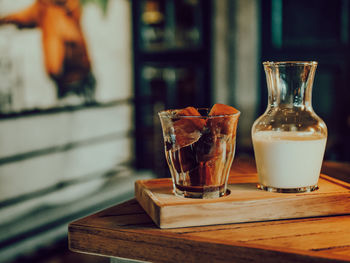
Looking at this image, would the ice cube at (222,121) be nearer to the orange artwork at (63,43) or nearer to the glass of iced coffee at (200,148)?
the glass of iced coffee at (200,148)

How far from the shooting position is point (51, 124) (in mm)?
3207

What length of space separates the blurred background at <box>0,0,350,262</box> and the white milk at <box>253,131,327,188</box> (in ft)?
6.27

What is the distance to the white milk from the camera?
2.60 ft

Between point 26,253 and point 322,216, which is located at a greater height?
point 322,216

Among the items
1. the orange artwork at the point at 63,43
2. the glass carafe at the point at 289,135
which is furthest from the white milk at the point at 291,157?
the orange artwork at the point at 63,43

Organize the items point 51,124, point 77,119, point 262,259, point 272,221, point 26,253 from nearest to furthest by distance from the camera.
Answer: point 262,259 → point 272,221 → point 26,253 → point 51,124 → point 77,119

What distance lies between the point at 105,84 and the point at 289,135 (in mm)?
3075

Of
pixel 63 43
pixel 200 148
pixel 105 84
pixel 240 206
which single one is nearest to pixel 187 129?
pixel 200 148

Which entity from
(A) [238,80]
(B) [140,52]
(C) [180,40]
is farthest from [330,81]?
(C) [180,40]

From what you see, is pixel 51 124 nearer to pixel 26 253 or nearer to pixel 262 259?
pixel 26 253

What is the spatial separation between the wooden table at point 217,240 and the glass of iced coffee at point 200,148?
3.1 inches

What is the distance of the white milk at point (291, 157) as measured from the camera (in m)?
0.79

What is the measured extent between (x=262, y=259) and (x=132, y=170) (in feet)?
11.5

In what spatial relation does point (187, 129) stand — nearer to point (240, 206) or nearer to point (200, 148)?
point (200, 148)
